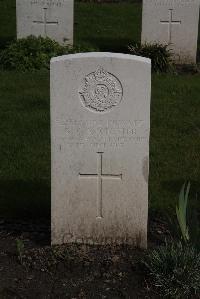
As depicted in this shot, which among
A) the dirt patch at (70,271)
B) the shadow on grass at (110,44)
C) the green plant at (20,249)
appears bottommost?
the dirt patch at (70,271)

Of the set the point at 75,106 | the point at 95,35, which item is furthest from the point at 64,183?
the point at 95,35

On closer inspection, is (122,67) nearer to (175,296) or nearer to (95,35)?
(175,296)

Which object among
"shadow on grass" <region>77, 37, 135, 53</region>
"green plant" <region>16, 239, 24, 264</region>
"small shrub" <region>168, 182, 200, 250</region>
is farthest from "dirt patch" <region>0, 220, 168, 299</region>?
"shadow on grass" <region>77, 37, 135, 53</region>

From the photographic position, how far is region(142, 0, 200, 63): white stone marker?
11.0 meters

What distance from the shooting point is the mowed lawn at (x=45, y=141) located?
6.10m

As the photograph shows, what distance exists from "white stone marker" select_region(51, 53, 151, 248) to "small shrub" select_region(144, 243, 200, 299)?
514 mm

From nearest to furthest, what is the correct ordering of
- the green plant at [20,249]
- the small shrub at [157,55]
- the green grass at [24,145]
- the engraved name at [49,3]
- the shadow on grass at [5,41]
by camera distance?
the green plant at [20,249]
the green grass at [24,145]
the small shrub at [157,55]
the engraved name at [49,3]
the shadow on grass at [5,41]

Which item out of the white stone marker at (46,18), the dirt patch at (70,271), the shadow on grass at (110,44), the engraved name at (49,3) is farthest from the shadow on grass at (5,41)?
the dirt patch at (70,271)

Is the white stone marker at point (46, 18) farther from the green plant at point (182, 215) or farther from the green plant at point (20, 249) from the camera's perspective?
the green plant at point (182, 215)

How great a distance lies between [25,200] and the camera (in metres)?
5.98

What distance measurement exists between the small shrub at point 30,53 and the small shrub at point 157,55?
99 centimetres

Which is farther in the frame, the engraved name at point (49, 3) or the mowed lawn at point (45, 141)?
the engraved name at point (49, 3)

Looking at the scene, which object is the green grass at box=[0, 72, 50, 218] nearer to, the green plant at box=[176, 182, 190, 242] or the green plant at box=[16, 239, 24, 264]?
the green plant at box=[16, 239, 24, 264]

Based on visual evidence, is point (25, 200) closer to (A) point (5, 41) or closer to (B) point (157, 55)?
(B) point (157, 55)
